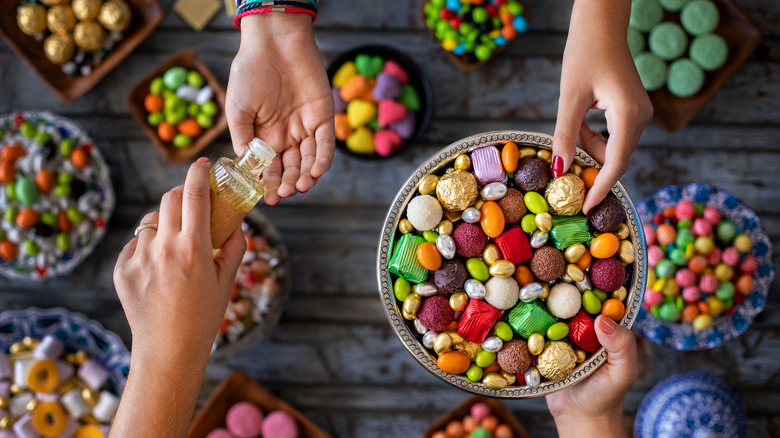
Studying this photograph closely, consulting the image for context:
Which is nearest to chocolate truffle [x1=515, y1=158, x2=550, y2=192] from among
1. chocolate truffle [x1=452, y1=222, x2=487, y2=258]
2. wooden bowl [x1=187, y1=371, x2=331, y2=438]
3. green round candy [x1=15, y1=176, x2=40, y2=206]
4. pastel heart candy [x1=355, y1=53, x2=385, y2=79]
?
chocolate truffle [x1=452, y1=222, x2=487, y2=258]

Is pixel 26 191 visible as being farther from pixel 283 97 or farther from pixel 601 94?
pixel 601 94

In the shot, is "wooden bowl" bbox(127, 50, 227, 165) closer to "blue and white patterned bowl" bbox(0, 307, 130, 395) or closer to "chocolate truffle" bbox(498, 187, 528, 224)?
"blue and white patterned bowl" bbox(0, 307, 130, 395)

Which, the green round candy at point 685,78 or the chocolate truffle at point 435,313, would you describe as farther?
the green round candy at point 685,78

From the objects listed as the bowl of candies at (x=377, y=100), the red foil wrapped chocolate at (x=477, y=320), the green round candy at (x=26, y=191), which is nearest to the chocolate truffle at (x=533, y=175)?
the red foil wrapped chocolate at (x=477, y=320)

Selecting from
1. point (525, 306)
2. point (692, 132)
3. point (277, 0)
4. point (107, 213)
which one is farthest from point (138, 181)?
point (692, 132)

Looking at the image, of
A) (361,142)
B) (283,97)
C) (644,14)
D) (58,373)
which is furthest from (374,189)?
(58,373)

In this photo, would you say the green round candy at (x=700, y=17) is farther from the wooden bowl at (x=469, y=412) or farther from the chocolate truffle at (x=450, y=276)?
the wooden bowl at (x=469, y=412)

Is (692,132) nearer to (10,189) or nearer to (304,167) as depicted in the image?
(304,167)

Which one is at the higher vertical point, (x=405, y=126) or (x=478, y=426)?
(x=405, y=126)
